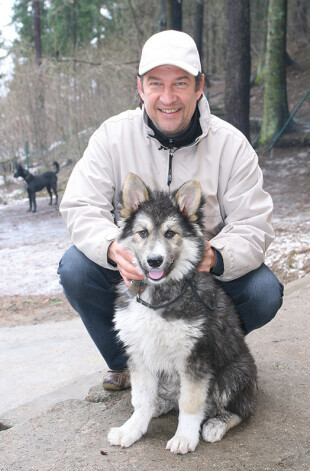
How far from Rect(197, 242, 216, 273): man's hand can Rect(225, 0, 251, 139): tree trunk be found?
9.60 m

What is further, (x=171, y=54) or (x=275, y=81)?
(x=275, y=81)

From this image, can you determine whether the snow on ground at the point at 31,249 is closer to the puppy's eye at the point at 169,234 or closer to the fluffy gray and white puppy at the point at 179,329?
the fluffy gray and white puppy at the point at 179,329

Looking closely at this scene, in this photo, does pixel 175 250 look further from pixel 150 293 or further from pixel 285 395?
pixel 285 395

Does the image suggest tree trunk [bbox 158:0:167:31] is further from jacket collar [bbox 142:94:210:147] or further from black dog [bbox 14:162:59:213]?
jacket collar [bbox 142:94:210:147]

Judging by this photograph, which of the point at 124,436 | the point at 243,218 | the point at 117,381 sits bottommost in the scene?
the point at 117,381

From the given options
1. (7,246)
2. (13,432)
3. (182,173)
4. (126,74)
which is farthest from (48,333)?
(126,74)

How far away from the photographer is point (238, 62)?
12109mm

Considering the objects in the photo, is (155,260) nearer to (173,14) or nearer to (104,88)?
(173,14)

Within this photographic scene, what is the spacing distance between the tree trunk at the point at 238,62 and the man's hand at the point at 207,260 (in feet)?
31.5

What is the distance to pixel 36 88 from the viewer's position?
17672mm

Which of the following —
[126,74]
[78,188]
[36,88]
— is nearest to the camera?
[78,188]

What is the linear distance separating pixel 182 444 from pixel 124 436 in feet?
1.20

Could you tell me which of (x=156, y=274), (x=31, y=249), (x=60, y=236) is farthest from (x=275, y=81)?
(x=156, y=274)

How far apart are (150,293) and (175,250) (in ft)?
1.01
